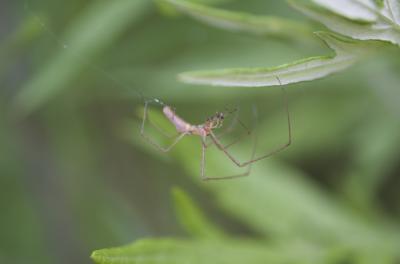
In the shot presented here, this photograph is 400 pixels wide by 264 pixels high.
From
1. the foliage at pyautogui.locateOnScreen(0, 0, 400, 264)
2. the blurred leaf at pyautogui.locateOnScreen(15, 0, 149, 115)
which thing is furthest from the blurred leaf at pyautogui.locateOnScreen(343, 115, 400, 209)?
the blurred leaf at pyautogui.locateOnScreen(15, 0, 149, 115)

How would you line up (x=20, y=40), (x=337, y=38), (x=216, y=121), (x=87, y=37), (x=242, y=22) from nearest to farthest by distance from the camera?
1. (x=337, y=38)
2. (x=242, y=22)
3. (x=216, y=121)
4. (x=20, y=40)
5. (x=87, y=37)

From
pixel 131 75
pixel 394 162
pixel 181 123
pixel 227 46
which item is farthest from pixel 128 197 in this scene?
pixel 181 123

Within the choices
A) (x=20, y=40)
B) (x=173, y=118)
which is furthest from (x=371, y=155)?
(x=20, y=40)

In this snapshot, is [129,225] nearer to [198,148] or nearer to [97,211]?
[97,211]

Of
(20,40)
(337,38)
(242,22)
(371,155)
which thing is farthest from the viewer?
(371,155)

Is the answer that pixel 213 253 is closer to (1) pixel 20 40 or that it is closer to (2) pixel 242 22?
(2) pixel 242 22

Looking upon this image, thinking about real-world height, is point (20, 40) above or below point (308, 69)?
above

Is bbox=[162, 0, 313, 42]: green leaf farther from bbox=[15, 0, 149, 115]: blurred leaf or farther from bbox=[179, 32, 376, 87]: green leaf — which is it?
bbox=[15, 0, 149, 115]: blurred leaf
